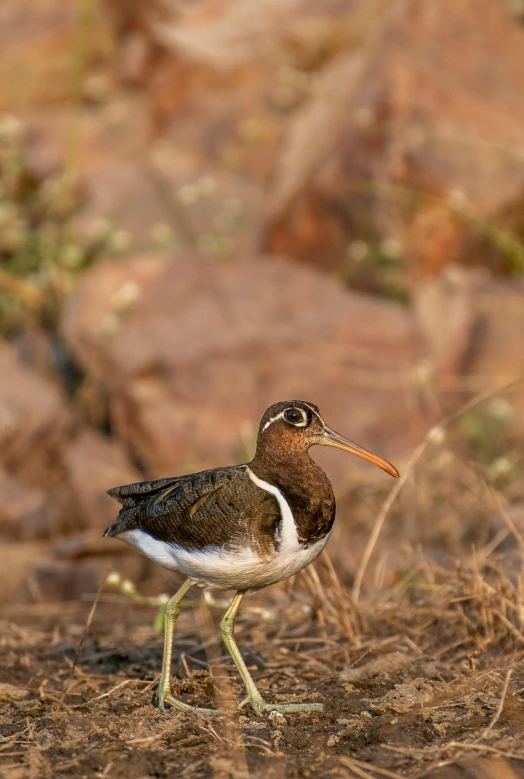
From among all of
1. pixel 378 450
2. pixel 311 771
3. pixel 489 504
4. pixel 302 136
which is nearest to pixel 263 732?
pixel 311 771

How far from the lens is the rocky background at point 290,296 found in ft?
23.4

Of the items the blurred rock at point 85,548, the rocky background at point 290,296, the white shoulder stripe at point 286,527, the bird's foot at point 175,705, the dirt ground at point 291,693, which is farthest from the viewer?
the rocky background at point 290,296

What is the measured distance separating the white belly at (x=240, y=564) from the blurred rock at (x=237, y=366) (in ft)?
10.8

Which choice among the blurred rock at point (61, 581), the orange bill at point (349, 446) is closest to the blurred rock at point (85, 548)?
the blurred rock at point (61, 581)

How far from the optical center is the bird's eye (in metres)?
3.88

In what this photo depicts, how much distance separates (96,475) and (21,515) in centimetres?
59

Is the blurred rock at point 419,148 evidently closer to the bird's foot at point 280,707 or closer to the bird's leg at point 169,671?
the bird's leg at point 169,671

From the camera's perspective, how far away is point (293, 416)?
3889 millimetres

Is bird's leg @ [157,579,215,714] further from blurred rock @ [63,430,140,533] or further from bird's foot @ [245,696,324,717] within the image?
blurred rock @ [63,430,140,533]

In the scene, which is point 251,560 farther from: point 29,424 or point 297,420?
point 29,424

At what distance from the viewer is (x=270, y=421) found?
3922 mm

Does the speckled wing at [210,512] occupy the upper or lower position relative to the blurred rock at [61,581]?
upper

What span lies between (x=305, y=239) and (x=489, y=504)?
11.0 feet

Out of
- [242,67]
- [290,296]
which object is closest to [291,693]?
[290,296]
